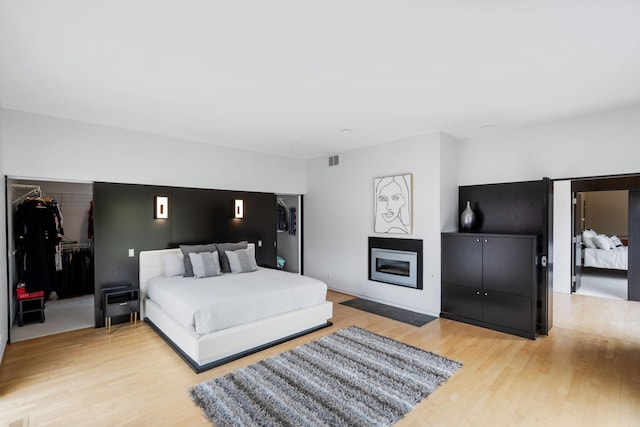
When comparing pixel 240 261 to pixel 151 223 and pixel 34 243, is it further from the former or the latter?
pixel 34 243

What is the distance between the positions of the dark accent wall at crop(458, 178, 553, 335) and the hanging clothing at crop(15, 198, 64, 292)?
244 inches

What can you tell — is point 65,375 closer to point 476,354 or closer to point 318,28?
point 318,28

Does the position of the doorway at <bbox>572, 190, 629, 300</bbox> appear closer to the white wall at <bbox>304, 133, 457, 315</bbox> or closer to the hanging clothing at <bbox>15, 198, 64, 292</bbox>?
the white wall at <bbox>304, 133, 457, 315</bbox>

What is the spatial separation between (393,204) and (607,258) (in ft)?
18.7

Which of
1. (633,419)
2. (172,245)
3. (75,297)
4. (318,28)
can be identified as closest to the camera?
(318,28)

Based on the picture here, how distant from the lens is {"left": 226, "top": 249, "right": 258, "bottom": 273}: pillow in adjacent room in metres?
4.76

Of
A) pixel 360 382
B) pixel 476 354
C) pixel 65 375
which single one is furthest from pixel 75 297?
pixel 476 354

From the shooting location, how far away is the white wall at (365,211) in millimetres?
4684

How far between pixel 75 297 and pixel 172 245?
2.41 meters

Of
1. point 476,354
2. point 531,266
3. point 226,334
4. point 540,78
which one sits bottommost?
point 476,354

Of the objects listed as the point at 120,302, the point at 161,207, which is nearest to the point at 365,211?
the point at 161,207

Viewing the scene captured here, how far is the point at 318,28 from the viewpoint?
2086 millimetres

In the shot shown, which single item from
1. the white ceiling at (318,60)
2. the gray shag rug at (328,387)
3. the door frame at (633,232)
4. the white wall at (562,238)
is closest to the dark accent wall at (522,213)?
the white ceiling at (318,60)

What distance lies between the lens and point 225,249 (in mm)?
5023
